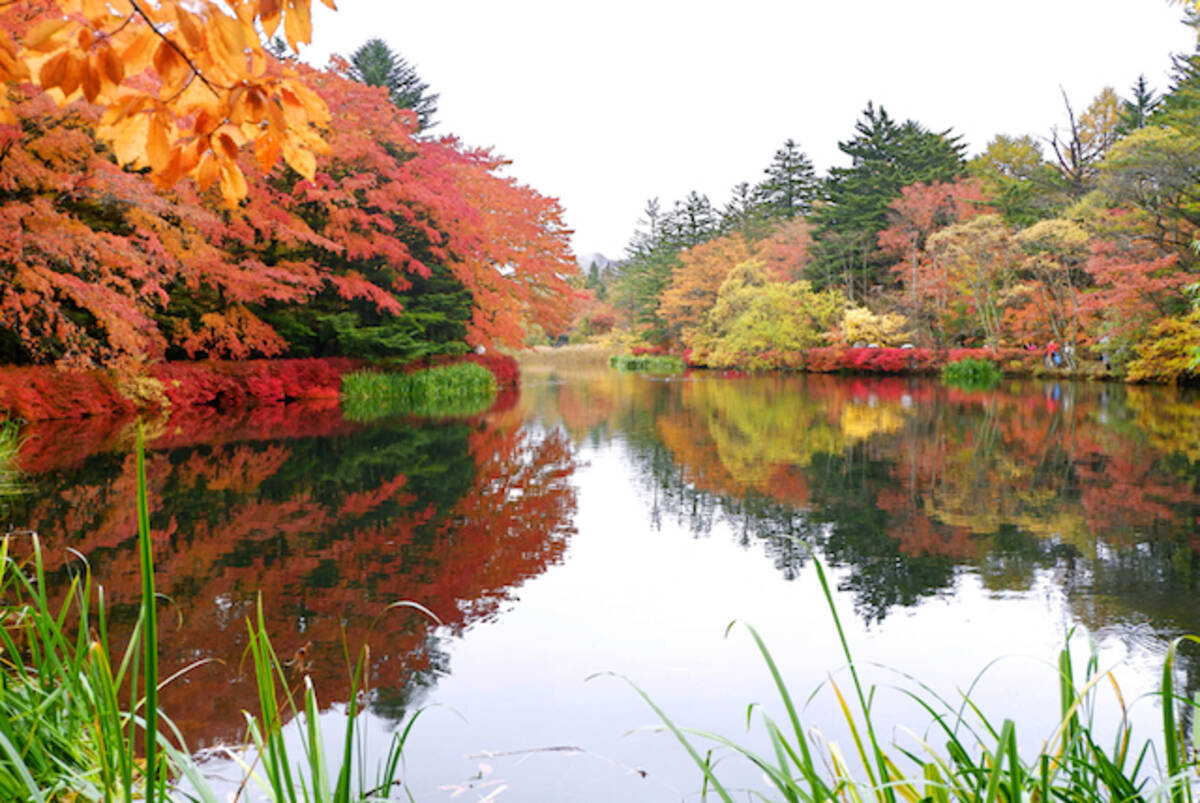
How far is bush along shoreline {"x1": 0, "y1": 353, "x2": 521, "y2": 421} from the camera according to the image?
9.88 metres

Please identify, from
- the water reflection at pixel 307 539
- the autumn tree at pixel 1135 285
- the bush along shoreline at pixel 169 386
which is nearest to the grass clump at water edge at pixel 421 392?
the bush along shoreline at pixel 169 386

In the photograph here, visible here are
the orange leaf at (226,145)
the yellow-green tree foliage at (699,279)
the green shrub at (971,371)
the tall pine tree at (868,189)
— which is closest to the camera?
the orange leaf at (226,145)

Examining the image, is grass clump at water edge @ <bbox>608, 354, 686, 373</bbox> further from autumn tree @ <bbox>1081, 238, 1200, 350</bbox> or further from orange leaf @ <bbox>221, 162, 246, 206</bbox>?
orange leaf @ <bbox>221, 162, 246, 206</bbox>

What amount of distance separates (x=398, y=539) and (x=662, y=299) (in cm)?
3503

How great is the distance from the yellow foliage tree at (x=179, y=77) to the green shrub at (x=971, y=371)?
21.8 metres

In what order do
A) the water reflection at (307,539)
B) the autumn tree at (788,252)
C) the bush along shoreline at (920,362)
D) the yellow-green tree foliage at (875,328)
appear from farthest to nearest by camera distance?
the autumn tree at (788,252) → the yellow-green tree foliage at (875,328) → the bush along shoreline at (920,362) → the water reflection at (307,539)

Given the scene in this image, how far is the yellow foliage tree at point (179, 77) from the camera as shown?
3.60 feet

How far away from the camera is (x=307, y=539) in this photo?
450cm

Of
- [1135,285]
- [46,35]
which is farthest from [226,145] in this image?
[1135,285]

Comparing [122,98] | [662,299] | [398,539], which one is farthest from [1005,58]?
[122,98]

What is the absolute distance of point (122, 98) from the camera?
49.8 inches

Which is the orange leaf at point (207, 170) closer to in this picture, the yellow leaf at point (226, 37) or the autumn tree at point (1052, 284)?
the yellow leaf at point (226, 37)

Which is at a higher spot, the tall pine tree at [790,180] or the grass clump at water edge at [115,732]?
the tall pine tree at [790,180]

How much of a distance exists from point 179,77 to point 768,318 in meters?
29.2
